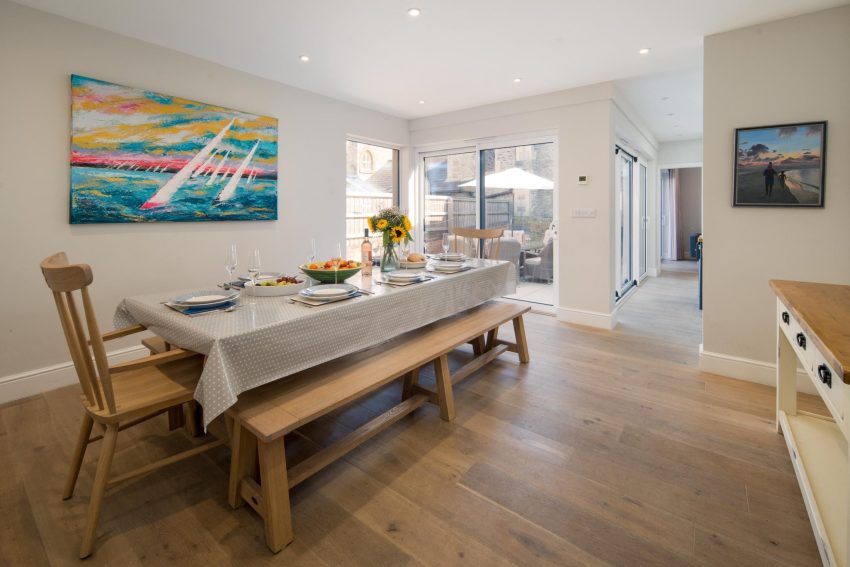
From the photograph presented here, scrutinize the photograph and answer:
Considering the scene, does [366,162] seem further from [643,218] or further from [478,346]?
[643,218]

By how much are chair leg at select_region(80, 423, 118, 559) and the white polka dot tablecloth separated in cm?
35

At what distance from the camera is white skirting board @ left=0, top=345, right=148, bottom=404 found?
2725 millimetres

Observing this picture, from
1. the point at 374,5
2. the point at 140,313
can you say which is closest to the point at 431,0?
the point at 374,5

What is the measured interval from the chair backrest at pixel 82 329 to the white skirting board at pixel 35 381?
1.83m

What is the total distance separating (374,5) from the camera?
2.67 meters

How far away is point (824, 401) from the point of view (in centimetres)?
148

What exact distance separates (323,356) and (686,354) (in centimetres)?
320

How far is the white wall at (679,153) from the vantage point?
7.48 m

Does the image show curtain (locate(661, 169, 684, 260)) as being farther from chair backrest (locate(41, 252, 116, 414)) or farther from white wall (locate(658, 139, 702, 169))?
chair backrest (locate(41, 252, 116, 414))

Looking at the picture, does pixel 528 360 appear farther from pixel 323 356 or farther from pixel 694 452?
pixel 323 356

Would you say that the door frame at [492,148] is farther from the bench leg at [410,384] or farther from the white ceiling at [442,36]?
the bench leg at [410,384]

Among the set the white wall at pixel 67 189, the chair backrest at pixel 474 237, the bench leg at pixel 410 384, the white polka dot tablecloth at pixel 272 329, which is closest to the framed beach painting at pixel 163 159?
the white wall at pixel 67 189

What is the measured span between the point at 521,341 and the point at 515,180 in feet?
8.54

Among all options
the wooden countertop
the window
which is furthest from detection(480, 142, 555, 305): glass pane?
the wooden countertop
